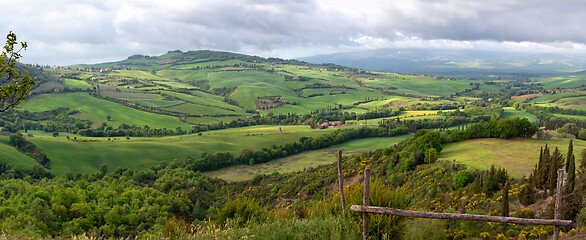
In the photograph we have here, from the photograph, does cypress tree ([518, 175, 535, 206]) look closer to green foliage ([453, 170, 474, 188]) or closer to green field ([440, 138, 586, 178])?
green foliage ([453, 170, 474, 188])

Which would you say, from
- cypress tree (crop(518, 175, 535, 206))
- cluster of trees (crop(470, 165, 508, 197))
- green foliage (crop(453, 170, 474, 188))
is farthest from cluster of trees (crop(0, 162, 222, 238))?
green foliage (crop(453, 170, 474, 188))

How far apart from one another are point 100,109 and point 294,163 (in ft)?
356

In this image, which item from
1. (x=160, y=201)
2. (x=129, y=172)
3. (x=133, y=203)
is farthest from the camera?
(x=129, y=172)

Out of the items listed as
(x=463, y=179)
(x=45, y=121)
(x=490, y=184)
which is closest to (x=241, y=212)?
(x=490, y=184)

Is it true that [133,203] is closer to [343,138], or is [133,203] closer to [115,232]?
[115,232]

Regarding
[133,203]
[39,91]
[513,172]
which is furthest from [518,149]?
[39,91]

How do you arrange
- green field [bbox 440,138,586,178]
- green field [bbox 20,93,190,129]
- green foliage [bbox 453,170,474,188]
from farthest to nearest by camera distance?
green field [bbox 20,93,190,129] < green field [bbox 440,138,586,178] < green foliage [bbox 453,170,474,188]

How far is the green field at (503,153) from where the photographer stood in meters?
35.0

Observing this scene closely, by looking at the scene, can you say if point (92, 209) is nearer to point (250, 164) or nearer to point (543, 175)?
point (543, 175)

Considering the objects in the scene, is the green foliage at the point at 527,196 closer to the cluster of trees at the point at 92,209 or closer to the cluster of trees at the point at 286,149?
the cluster of trees at the point at 92,209

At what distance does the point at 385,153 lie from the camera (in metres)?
58.3

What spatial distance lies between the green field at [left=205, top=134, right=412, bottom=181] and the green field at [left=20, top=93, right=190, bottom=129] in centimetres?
5661

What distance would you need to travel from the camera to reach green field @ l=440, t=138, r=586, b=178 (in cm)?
3503

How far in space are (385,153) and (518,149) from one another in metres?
20.6
